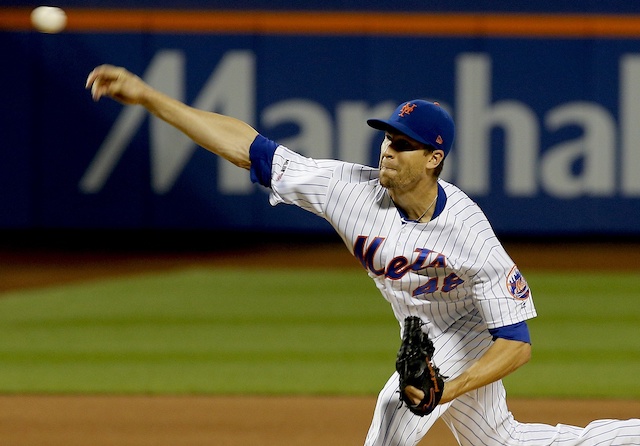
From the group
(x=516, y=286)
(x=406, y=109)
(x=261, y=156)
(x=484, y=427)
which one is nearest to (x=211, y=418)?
(x=484, y=427)

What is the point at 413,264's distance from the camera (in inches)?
155

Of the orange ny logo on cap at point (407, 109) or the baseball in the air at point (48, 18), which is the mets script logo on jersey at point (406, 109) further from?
the baseball in the air at point (48, 18)

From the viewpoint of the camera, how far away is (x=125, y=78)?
3883mm

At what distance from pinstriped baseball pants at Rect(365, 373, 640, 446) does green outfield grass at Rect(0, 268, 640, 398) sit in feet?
9.98

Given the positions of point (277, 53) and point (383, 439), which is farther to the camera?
point (277, 53)

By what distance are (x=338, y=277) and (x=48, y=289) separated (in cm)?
316

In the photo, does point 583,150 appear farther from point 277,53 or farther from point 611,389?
point 611,389

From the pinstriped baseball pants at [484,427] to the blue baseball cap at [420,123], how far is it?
0.92 meters

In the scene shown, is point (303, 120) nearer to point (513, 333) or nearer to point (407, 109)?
point (407, 109)

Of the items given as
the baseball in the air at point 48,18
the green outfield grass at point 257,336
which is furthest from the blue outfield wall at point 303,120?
the baseball in the air at point 48,18

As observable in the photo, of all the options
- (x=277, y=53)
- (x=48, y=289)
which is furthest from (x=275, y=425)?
(x=277, y=53)

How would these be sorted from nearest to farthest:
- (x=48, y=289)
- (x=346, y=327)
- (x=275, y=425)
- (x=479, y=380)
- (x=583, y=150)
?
(x=479, y=380) < (x=275, y=425) < (x=346, y=327) < (x=48, y=289) < (x=583, y=150)

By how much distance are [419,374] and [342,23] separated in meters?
11.0

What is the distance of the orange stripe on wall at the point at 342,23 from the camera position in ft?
45.8
